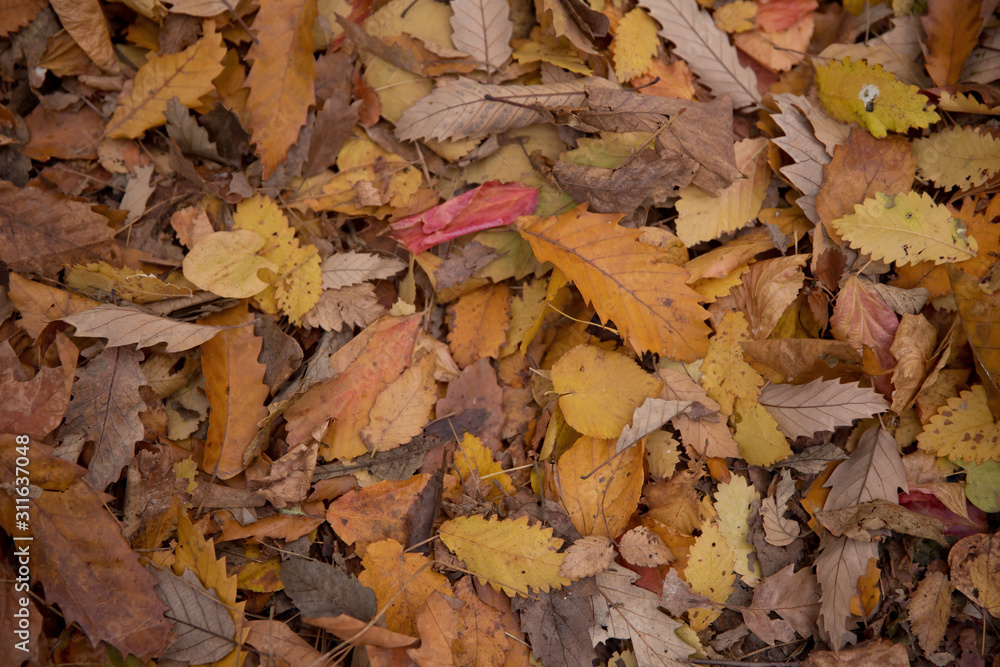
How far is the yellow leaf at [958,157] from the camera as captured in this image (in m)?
1.92

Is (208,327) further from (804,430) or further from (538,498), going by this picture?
(804,430)

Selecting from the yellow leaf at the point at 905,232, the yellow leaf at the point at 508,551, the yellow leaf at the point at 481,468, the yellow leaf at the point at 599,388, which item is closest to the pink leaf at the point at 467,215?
the yellow leaf at the point at 599,388

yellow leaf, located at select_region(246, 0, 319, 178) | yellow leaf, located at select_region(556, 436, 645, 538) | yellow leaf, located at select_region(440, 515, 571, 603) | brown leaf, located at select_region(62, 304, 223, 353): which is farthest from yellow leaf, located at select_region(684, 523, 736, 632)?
yellow leaf, located at select_region(246, 0, 319, 178)

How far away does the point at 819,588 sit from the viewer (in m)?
1.82

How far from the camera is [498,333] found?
1.99m

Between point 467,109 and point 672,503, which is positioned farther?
point 467,109

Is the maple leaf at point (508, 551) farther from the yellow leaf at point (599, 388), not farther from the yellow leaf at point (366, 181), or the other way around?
the yellow leaf at point (366, 181)

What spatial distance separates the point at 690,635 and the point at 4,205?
2542 millimetres

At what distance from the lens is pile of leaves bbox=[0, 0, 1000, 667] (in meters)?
1.76

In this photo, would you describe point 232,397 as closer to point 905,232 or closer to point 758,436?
point 758,436

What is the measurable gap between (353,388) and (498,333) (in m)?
0.51

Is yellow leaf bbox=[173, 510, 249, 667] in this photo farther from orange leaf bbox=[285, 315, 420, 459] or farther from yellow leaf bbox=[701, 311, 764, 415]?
yellow leaf bbox=[701, 311, 764, 415]

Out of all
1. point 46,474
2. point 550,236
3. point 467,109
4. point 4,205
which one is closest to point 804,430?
point 550,236

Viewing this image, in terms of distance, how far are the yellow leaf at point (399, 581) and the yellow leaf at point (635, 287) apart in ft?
3.11
